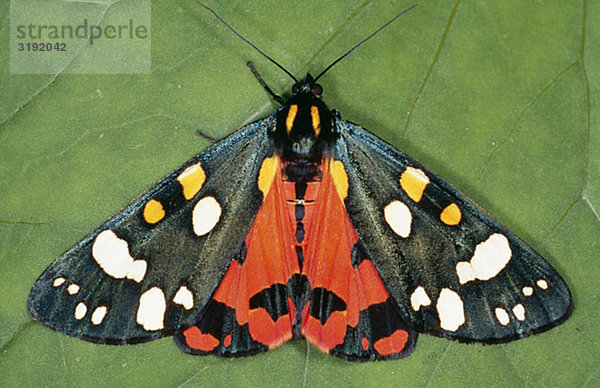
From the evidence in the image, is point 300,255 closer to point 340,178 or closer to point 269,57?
point 340,178

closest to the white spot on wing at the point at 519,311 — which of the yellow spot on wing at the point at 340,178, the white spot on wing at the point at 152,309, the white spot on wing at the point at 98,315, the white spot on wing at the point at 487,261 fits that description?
the white spot on wing at the point at 487,261

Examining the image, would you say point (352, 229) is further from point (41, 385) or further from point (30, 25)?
point (30, 25)

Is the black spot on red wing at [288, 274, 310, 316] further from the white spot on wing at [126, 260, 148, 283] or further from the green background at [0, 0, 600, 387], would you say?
the white spot on wing at [126, 260, 148, 283]

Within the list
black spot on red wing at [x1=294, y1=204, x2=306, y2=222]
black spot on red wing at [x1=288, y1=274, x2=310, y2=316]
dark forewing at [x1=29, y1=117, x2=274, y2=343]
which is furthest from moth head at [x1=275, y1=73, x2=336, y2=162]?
black spot on red wing at [x1=288, y1=274, x2=310, y2=316]

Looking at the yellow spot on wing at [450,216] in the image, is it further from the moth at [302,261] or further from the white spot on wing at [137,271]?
the white spot on wing at [137,271]

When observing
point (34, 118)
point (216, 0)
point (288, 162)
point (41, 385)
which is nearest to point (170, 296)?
point (288, 162)
